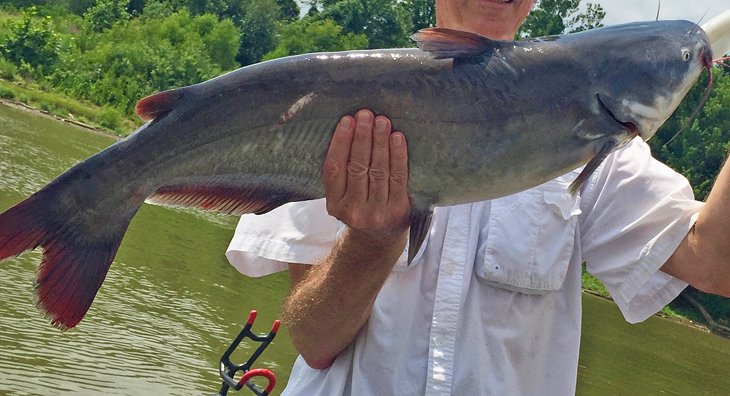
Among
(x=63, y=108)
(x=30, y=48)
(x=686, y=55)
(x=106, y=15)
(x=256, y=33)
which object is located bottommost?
(x=256, y=33)

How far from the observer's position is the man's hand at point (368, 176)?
229cm

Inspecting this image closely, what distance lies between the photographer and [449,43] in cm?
234

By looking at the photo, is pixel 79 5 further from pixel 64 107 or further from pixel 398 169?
pixel 398 169

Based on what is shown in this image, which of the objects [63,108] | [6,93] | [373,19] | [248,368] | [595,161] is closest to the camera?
[595,161]

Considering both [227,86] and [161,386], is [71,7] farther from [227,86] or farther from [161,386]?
[227,86]

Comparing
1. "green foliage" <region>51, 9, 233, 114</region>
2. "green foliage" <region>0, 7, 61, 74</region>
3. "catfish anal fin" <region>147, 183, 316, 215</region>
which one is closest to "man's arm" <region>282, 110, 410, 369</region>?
"catfish anal fin" <region>147, 183, 316, 215</region>

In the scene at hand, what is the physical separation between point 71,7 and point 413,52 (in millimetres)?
58828

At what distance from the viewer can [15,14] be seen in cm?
4700

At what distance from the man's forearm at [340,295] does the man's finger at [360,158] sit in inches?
7.4

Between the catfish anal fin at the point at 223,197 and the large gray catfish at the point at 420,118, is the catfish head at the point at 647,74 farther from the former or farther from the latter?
the catfish anal fin at the point at 223,197

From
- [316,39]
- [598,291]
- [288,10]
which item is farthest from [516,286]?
[288,10]

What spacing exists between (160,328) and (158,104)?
366 inches

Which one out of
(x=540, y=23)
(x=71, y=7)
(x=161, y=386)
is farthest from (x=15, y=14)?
(x=161, y=386)

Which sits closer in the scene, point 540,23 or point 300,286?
point 300,286
